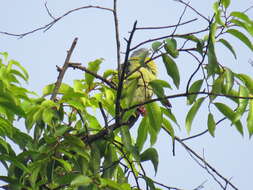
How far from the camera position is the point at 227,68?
101 inches

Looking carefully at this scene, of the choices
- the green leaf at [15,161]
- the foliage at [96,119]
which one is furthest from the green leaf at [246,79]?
the green leaf at [15,161]

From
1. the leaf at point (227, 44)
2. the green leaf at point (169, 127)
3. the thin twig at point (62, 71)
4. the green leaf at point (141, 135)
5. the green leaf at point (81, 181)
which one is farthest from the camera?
the thin twig at point (62, 71)

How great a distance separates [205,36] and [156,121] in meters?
0.48

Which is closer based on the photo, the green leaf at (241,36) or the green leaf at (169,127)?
the green leaf at (241,36)

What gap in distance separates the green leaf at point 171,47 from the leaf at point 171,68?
57mm

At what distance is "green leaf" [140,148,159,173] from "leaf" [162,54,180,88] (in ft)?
1.38

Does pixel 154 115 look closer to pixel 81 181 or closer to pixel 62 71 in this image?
pixel 81 181

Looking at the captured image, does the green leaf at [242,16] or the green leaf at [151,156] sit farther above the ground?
the green leaf at [242,16]

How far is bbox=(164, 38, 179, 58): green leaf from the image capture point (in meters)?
2.39

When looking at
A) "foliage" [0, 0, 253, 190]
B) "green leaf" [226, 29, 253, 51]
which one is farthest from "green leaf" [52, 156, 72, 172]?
"green leaf" [226, 29, 253, 51]

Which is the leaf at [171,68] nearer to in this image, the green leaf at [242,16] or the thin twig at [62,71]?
the green leaf at [242,16]

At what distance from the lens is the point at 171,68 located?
2494 mm

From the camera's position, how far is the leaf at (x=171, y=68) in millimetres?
2492

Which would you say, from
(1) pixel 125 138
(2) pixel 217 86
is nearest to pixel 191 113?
(2) pixel 217 86
